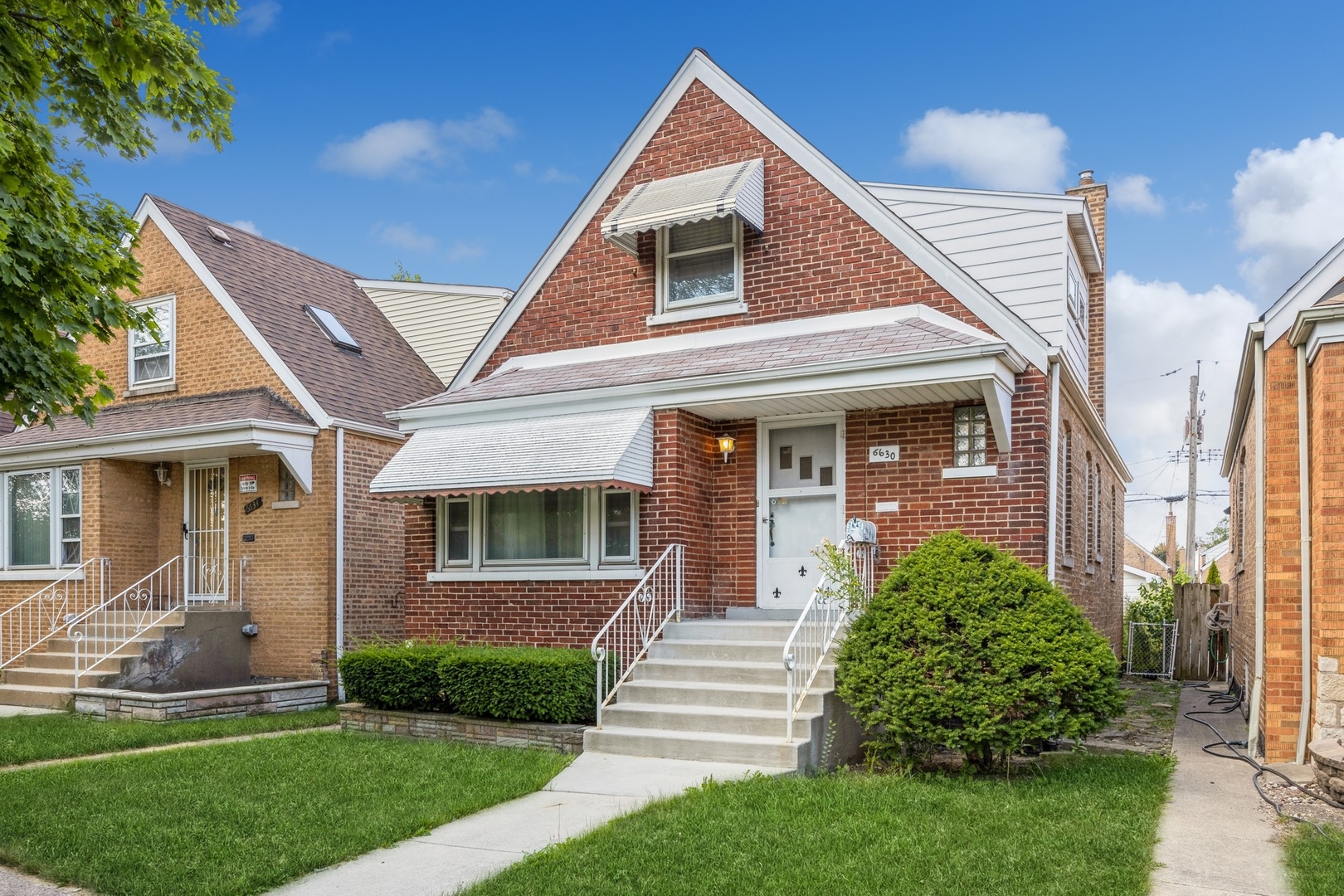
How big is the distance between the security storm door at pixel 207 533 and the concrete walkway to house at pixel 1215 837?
1304 cm

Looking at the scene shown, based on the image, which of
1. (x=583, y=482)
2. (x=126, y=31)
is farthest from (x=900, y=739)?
(x=126, y=31)

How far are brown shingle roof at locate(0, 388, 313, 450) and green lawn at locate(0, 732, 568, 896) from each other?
224 inches

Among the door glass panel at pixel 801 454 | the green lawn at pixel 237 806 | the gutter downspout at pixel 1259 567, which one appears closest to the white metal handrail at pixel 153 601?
the green lawn at pixel 237 806

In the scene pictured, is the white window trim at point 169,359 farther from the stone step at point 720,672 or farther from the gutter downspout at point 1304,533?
the gutter downspout at point 1304,533

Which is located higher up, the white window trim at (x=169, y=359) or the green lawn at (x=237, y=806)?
the white window trim at (x=169, y=359)

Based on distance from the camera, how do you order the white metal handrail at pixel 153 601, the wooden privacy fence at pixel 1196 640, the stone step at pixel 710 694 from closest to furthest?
1. the stone step at pixel 710 694
2. the white metal handrail at pixel 153 601
3. the wooden privacy fence at pixel 1196 640

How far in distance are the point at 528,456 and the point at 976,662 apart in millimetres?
5349

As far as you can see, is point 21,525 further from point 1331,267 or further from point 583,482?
point 1331,267

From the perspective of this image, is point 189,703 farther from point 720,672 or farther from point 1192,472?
point 1192,472

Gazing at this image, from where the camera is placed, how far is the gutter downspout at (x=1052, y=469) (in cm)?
1022

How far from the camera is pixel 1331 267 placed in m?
8.99

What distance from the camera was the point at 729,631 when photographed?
10531 millimetres

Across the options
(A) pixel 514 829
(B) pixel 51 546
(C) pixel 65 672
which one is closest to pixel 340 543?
(C) pixel 65 672

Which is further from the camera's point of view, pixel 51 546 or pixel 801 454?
pixel 51 546
